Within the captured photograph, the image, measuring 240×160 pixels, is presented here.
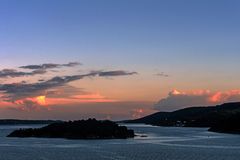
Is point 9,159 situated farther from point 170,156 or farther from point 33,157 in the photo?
point 170,156

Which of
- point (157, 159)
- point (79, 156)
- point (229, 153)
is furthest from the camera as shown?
point (229, 153)

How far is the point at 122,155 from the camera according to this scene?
126m

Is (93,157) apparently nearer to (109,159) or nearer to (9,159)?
(109,159)

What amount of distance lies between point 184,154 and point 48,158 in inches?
1379

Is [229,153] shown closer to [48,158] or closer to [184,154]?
[184,154]

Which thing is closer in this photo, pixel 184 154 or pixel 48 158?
pixel 48 158

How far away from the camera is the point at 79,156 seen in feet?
407

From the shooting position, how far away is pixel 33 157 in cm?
12175

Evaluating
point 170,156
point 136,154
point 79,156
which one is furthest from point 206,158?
point 79,156

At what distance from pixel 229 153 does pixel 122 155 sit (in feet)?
94.8

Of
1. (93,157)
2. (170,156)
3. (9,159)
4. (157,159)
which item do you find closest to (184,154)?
(170,156)

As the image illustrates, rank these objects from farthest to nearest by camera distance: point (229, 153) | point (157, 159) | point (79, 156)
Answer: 1. point (229, 153)
2. point (79, 156)
3. point (157, 159)

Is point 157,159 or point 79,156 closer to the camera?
point 157,159

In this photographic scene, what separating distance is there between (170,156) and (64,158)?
26.0 m
